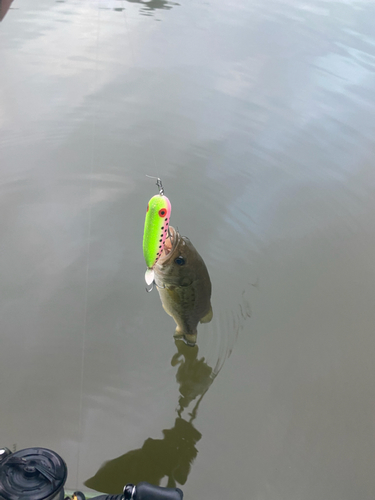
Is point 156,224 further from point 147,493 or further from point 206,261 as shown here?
point 206,261

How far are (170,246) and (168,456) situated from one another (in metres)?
1.49

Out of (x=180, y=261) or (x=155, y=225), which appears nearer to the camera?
(x=155, y=225)

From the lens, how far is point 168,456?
2619mm

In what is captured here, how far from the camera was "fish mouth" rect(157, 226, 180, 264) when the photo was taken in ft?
7.14

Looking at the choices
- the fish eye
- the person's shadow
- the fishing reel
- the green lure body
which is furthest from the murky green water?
the green lure body

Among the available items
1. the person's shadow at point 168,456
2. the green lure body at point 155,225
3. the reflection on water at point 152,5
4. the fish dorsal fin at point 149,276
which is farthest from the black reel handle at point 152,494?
the reflection on water at point 152,5

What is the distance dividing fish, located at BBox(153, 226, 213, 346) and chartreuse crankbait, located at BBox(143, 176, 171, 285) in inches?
7.3

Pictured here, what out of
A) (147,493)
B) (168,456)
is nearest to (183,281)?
(147,493)

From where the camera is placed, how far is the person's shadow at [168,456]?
8.16 feet

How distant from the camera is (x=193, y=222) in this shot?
155 inches

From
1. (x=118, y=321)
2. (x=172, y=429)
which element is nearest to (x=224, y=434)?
(x=172, y=429)

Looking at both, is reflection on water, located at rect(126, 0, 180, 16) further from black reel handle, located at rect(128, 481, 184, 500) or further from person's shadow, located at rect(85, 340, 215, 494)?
black reel handle, located at rect(128, 481, 184, 500)

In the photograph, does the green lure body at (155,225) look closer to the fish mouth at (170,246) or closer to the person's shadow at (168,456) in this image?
the fish mouth at (170,246)

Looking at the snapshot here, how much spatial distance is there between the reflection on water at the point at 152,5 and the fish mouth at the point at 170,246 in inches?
282
